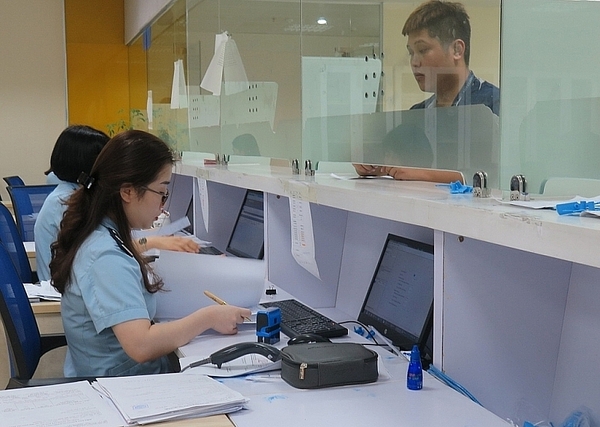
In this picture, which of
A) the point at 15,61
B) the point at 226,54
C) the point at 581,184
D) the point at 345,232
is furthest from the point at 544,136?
the point at 15,61

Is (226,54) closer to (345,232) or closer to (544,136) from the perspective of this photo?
(345,232)

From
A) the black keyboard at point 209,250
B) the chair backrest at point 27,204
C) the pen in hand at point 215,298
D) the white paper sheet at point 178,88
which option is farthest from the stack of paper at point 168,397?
the chair backrest at point 27,204

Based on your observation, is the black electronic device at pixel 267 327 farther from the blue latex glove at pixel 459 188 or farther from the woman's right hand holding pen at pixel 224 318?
the blue latex glove at pixel 459 188

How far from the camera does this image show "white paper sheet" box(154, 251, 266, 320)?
6.75ft

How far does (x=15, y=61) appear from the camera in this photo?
7074 millimetres

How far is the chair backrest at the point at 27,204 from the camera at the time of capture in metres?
4.20

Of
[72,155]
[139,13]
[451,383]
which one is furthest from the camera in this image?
[139,13]

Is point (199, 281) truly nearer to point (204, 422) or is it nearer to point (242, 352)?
point (242, 352)

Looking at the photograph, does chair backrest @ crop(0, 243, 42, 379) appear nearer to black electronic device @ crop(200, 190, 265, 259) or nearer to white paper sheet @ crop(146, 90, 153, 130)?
black electronic device @ crop(200, 190, 265, 259)

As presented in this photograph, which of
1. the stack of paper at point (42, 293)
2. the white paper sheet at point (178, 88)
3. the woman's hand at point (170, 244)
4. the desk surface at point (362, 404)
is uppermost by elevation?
the white paper sheet at point (178, 88)

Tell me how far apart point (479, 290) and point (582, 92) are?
46 centimetres

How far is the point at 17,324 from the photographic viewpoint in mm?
1941

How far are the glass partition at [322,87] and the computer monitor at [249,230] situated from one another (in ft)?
0.84

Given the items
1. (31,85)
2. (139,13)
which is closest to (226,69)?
(139,13)
